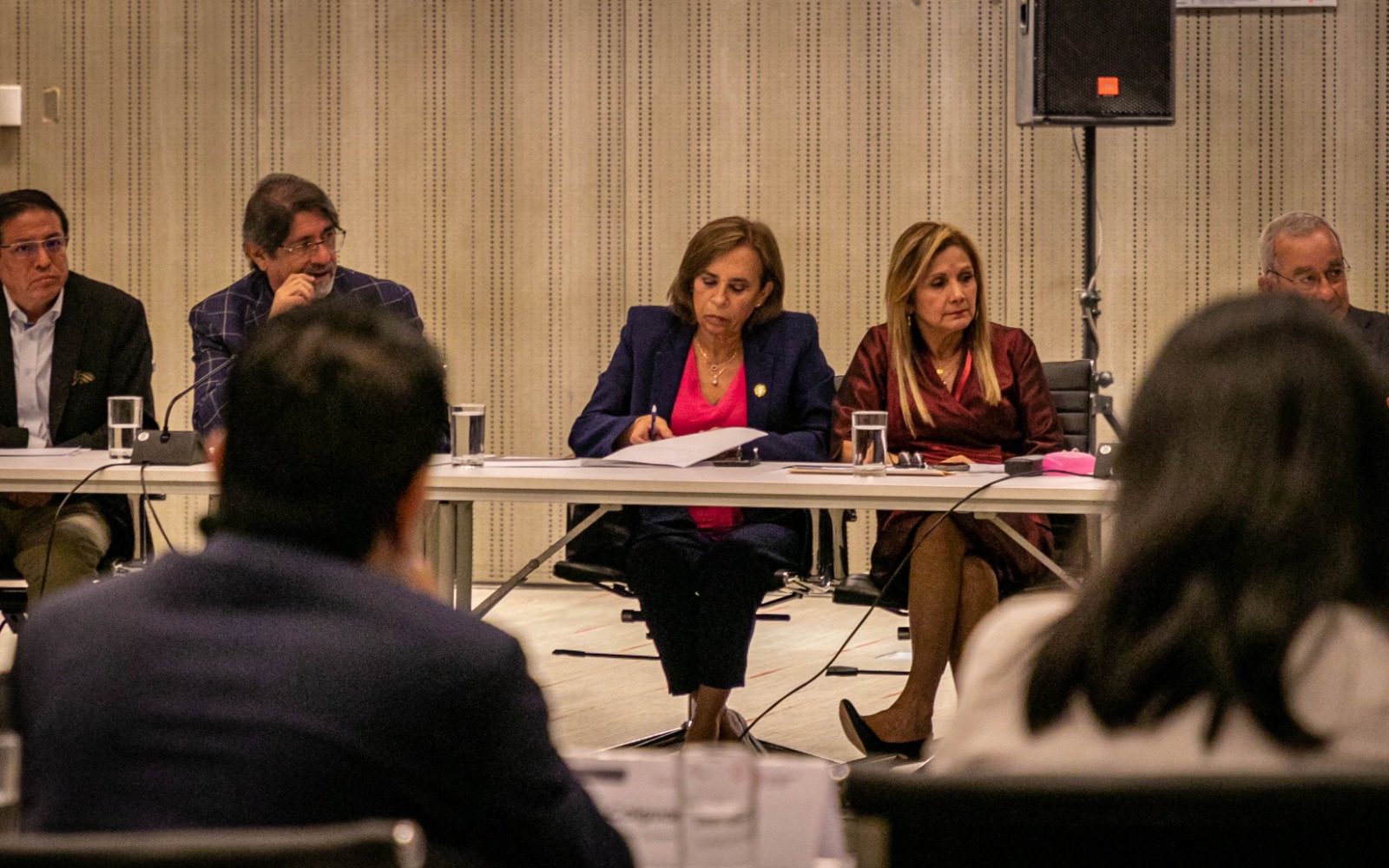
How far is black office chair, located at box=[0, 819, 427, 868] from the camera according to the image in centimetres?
79

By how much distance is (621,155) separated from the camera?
6359 mm

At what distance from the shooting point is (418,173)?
6.45 meters

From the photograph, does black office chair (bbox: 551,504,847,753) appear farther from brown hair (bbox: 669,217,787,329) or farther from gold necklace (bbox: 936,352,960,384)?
brown hair (bbox: 669,217,787,329)

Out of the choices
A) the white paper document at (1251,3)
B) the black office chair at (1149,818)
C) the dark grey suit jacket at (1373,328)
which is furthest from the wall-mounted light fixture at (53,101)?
the black office chair at (1149,818)

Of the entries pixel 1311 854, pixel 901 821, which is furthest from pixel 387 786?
pixel 1311 854

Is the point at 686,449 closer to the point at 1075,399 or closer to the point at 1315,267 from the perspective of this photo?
the point at 1075,399

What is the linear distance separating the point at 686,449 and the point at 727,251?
0.72 meters

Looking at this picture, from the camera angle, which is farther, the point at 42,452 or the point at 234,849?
the point at 42,452

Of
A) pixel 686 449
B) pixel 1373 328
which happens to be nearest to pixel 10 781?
pixel 686 449

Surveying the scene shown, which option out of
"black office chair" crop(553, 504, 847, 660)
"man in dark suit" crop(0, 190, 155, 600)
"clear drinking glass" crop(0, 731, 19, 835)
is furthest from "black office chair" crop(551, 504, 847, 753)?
"clear drinking glass" crop(0, 731, 19, 835)

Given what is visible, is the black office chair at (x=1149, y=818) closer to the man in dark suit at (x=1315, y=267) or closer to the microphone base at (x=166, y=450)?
the microphone base at (x=166, y=450)

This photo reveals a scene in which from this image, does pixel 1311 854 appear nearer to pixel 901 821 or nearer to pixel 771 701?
pixel 901 821

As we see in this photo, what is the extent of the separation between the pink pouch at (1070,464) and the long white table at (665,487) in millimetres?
82

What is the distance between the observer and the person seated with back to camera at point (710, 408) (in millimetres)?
3420
